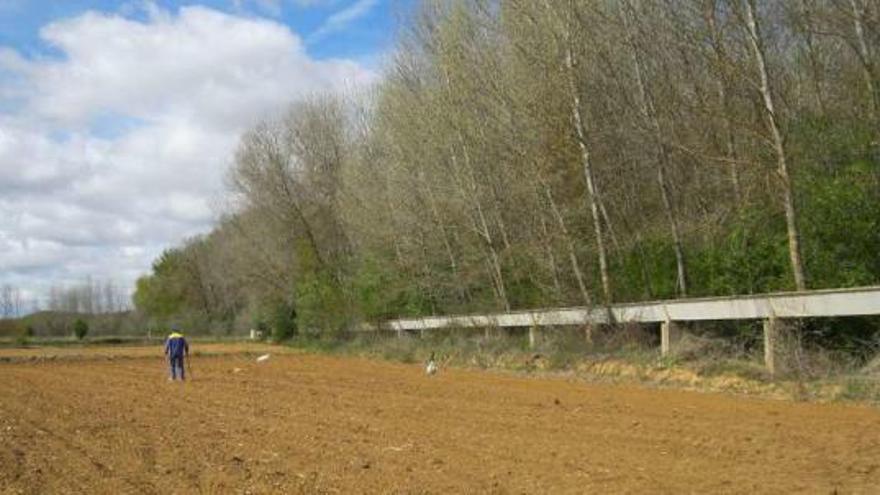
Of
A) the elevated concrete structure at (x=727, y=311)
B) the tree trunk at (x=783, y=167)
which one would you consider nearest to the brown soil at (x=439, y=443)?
the elevated concrete structure at (x=727, y=311)

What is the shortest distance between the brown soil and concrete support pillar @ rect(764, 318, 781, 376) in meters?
1.54

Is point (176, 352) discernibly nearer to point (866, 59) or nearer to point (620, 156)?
point (620, 156)

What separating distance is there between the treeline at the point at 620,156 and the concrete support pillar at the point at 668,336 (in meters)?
1.56

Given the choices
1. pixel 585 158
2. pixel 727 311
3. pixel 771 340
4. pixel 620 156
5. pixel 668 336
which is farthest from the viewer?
pixel 620 156

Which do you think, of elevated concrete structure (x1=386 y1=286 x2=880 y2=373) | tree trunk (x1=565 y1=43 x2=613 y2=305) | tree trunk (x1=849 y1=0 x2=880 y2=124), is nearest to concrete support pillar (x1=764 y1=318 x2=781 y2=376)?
elevated concrete structure (x1=386 y1=286 x2=880 y2=373)

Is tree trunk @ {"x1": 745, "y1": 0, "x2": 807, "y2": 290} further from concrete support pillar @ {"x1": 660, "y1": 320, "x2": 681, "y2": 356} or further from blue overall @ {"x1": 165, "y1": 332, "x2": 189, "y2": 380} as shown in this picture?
blue overall @ {"x1": 165, "y1": 332, "x2": 189, "y2": 380}

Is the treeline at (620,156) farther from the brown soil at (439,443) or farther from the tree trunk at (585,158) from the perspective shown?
the brown soil at (439,443)

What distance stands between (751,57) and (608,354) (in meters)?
8.14

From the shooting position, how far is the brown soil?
9094 mm

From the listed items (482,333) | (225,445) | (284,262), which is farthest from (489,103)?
(284,262)

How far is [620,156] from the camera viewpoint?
28.3 meters

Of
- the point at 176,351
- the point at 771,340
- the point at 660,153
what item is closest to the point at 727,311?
the point at 771,340

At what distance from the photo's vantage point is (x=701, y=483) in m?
8.86

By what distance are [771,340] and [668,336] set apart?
153 inches
